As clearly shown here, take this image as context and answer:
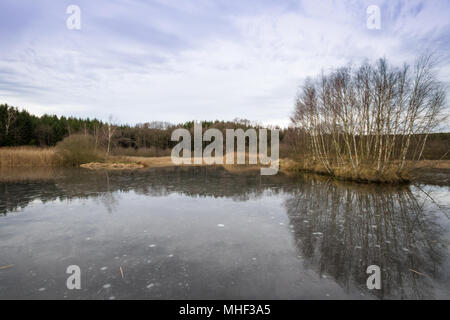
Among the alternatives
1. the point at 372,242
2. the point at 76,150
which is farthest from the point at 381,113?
the point at 76,150

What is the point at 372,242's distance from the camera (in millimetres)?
3990

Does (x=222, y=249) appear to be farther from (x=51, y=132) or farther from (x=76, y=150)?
(x=51, y=132)

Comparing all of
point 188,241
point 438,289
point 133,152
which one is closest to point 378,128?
point 438,289

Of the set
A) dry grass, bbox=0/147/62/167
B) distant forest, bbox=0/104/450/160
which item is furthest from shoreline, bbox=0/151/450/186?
distant forest, bbox=0/104/450/160

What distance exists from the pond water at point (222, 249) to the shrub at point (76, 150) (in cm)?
1664

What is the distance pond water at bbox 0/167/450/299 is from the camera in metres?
2.54

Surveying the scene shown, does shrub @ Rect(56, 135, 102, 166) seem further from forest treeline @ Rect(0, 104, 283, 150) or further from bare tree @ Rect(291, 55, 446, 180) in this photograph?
bare tree @ Rect(291, 55, 446, 180)

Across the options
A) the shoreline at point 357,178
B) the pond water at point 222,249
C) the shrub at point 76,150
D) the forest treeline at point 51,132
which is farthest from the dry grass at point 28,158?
the pond water at point 222,249

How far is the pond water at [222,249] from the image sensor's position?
100 inches

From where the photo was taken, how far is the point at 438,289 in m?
2.56

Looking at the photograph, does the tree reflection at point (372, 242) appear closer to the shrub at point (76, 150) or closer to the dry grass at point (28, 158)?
the shrub at point (76, 150)
